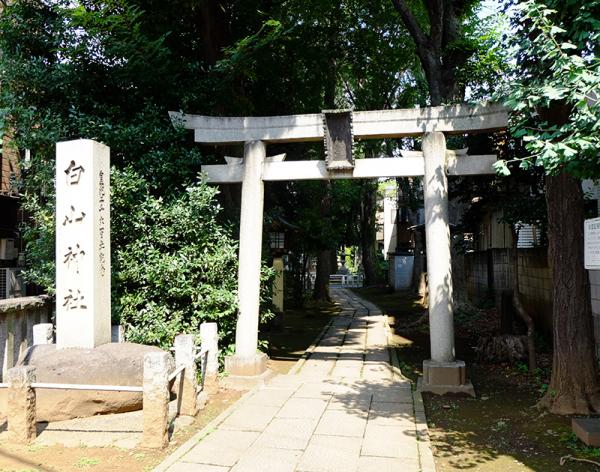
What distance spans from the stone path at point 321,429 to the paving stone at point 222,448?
0.04 feet

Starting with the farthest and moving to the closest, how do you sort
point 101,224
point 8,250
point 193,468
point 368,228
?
1. point 368,228
2. point 8,250
3. point 101,224
4. point 193,468

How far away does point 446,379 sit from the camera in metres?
8.28

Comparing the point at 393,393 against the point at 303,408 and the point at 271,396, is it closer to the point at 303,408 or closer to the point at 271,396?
the point at 303,408

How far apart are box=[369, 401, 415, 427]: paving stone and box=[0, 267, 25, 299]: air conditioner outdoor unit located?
1289 cm

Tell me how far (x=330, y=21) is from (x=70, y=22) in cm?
1004

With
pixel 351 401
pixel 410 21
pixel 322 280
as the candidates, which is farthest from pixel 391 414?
pixel 322 280

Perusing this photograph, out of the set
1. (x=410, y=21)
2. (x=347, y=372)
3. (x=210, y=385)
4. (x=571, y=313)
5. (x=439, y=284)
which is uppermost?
(x=410, y=21)

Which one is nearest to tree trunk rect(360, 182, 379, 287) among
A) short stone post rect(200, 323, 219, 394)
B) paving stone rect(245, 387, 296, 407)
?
paving stone rect(245, 387, 296, 407)

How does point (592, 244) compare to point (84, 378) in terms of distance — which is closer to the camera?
point (592, 244)

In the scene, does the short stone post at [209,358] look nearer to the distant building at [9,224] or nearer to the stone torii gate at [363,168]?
the stone torii gate at [363,168]

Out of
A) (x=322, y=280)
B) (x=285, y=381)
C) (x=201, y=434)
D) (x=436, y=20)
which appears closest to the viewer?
(x=201, y=434)

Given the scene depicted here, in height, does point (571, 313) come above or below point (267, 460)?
above

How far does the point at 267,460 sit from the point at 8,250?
15388 millimetres

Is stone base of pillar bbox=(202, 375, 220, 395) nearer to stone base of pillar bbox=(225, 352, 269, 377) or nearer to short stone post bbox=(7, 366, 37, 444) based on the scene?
stone base of pillar bbox=(225, 352, 269, 377)
